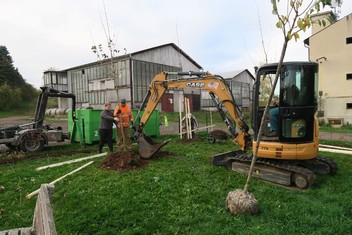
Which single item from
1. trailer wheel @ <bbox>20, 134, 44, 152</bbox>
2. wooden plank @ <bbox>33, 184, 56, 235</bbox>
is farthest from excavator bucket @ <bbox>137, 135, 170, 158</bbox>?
wooden plank @ <bbox>33, 184, 56, 235</bbox>

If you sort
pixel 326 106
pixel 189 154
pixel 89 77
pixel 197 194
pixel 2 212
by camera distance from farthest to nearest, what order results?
pixel 89 77 < pixel 326 106 < pixel 189 154 < pixel 197 194 < pixel 2 212

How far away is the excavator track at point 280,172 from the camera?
5465 mm

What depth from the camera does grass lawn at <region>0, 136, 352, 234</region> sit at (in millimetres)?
4035

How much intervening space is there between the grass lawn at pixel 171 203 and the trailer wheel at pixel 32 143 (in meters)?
2.98

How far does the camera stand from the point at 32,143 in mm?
10281

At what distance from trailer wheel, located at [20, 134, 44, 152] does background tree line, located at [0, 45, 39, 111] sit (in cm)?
4155

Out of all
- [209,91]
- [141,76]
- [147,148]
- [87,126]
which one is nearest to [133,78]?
[141,76]

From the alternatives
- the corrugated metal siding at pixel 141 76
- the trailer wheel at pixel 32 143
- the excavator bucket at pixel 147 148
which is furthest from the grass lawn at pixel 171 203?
the corrugated metal siding at pixel 141 76

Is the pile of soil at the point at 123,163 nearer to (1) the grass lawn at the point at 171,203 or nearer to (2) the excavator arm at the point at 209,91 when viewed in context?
(1) the grass lawn at the point at 171,203

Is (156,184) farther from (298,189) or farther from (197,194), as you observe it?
(298,189)

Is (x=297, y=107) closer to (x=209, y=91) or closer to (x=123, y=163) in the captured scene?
(x=209, y=91)

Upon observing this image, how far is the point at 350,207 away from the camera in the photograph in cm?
455

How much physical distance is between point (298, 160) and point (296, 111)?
1.20 meters

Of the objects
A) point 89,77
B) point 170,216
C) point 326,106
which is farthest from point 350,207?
point 89,77
